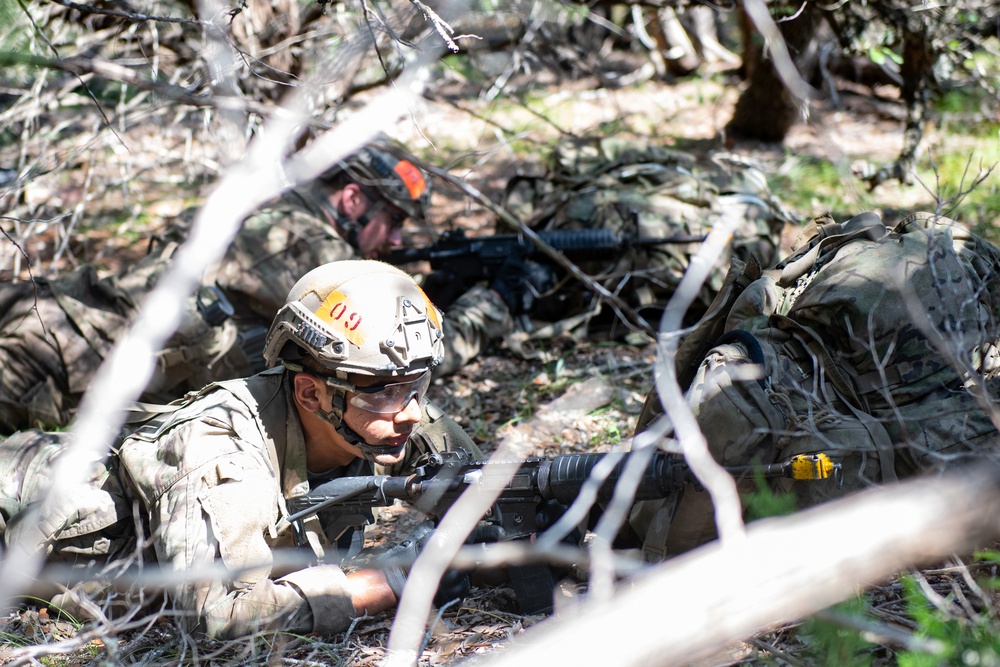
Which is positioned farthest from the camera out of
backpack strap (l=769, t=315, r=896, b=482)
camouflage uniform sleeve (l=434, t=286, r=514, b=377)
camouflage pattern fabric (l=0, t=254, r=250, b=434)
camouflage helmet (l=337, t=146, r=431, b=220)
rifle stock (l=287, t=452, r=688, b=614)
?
camouflage helmet (l=337, t=146, r=431, b=220)

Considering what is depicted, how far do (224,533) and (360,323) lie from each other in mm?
799

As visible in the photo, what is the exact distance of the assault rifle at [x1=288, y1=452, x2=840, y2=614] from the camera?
2.84 m

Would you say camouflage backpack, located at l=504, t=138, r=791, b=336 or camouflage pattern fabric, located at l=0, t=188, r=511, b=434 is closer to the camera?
camouflage pattern fabric, located at l=0, t=188, r=511, b=434

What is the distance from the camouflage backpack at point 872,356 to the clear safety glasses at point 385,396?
91cm

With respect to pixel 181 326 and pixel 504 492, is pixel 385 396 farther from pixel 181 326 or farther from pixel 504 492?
pixel 181 326

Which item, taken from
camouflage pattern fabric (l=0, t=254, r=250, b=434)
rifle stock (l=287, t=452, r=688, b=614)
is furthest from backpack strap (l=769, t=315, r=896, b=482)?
camouflage pattern fabric (l=0, t=254, r=250, b=434)

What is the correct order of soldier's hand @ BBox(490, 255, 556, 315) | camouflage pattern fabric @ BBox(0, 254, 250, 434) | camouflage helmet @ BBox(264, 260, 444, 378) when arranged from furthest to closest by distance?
soldier's hand @ BBox(490, 255, 556, 315)
camouflage pattern fabric @ BBox(0, 254, 250, 434)
camouflage helmet @ BBox(264, 260, 444, 378)

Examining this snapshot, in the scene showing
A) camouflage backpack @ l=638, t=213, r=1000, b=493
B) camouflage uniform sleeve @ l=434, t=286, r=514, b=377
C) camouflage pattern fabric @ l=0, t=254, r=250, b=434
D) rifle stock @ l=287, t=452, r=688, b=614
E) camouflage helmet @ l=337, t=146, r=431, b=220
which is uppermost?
camouflage backpack @ l=638, t=213, r=1000, b=493

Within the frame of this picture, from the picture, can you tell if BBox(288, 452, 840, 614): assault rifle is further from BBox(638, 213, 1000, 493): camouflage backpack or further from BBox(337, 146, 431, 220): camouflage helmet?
BBox(337, 146, 431, 220): camouflage helmet

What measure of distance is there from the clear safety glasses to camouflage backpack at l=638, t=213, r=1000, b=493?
2.97ft

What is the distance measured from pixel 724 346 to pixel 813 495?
0.58 m

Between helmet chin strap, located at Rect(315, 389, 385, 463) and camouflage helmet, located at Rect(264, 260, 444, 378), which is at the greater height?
camouflage helmet, located at Rect(264, 260, 444, 378)

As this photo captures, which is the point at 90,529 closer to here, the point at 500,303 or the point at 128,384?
the point at 128,384

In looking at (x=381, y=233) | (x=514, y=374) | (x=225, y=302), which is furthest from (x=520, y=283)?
(x=225, y=302)
